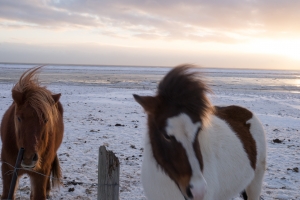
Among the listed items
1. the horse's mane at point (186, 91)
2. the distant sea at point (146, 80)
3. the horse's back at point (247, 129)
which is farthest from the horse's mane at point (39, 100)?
the horse's back at point (247, 129)

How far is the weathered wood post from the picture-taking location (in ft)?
8.98

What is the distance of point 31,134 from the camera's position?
9.73ft

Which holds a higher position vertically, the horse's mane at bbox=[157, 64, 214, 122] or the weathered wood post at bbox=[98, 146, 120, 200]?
the horse's mane at bbox=[157, 64, 214, 122]

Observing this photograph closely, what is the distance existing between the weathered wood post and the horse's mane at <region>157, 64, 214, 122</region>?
0.79 m

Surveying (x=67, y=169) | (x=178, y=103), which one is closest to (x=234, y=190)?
(x=178, y=103)

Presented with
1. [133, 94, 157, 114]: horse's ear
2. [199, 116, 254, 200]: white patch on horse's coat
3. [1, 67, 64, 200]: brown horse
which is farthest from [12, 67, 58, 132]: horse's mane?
[199, 116, 254, 200]: white patch on horse's coat

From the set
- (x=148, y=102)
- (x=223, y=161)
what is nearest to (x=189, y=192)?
(x=148, y=102)

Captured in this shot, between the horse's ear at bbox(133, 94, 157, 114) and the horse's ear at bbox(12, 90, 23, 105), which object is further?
the horse's ear at bbox(12, 90, 23, 105)

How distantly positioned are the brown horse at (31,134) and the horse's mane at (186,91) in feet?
4.71

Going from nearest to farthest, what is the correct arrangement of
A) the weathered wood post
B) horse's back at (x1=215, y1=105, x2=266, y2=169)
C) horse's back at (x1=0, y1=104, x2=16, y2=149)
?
the weathered wood post, horse's back at (x1=0, y1=104, x2=16, y2=149), horse's back at (x1=215, y1=105, x2=266, y2=169)

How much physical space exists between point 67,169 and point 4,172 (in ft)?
7.80

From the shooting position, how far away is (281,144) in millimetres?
8430

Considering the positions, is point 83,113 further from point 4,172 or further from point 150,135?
point 150,135

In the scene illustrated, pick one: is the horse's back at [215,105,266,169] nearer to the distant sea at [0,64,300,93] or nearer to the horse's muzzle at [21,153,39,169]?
the distant sea at [0,64,300,93]
